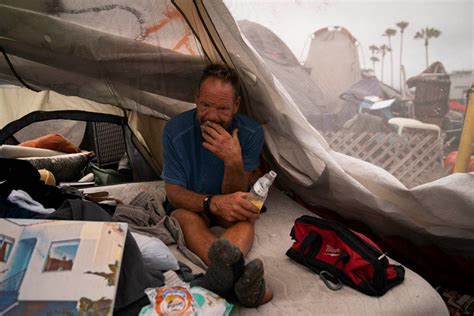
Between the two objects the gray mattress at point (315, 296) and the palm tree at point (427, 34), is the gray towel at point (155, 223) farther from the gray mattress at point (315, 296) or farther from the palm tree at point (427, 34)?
the palm tree at point (427, 34)

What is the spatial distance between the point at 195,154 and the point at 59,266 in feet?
2.54

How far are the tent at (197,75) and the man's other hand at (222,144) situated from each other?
0.76 feet

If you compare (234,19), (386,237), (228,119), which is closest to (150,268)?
(228,119)

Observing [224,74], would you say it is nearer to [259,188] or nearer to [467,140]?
[259,188]

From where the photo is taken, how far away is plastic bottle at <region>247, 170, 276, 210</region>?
146cm

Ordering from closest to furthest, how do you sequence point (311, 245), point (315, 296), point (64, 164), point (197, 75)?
A: point (315, 296)
point (311, 245)
point (197, 75)
point (64, 164)

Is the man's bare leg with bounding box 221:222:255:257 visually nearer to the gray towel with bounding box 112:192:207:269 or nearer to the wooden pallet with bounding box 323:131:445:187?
the gray towel with bounding box 112:192:207:269

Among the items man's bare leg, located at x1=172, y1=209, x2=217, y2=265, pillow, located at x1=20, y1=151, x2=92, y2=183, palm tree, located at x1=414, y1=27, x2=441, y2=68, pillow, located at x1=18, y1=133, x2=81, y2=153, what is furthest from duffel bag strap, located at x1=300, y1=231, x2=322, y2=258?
pillow, located at x1=18, y1=133, x2=81, y2=153

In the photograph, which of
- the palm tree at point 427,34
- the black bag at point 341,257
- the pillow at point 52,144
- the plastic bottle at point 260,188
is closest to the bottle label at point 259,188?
the plastic bottle at point 260,188

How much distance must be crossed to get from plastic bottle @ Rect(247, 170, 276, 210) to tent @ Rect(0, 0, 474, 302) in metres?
0.24

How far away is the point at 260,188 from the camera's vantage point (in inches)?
57.7

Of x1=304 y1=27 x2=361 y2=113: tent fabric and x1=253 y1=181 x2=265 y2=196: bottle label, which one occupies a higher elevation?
x1=304 y1=27 x2=361 y2=113: tent fabric

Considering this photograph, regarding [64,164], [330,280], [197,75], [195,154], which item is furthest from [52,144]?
[330,280]

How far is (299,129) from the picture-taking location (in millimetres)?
1642
